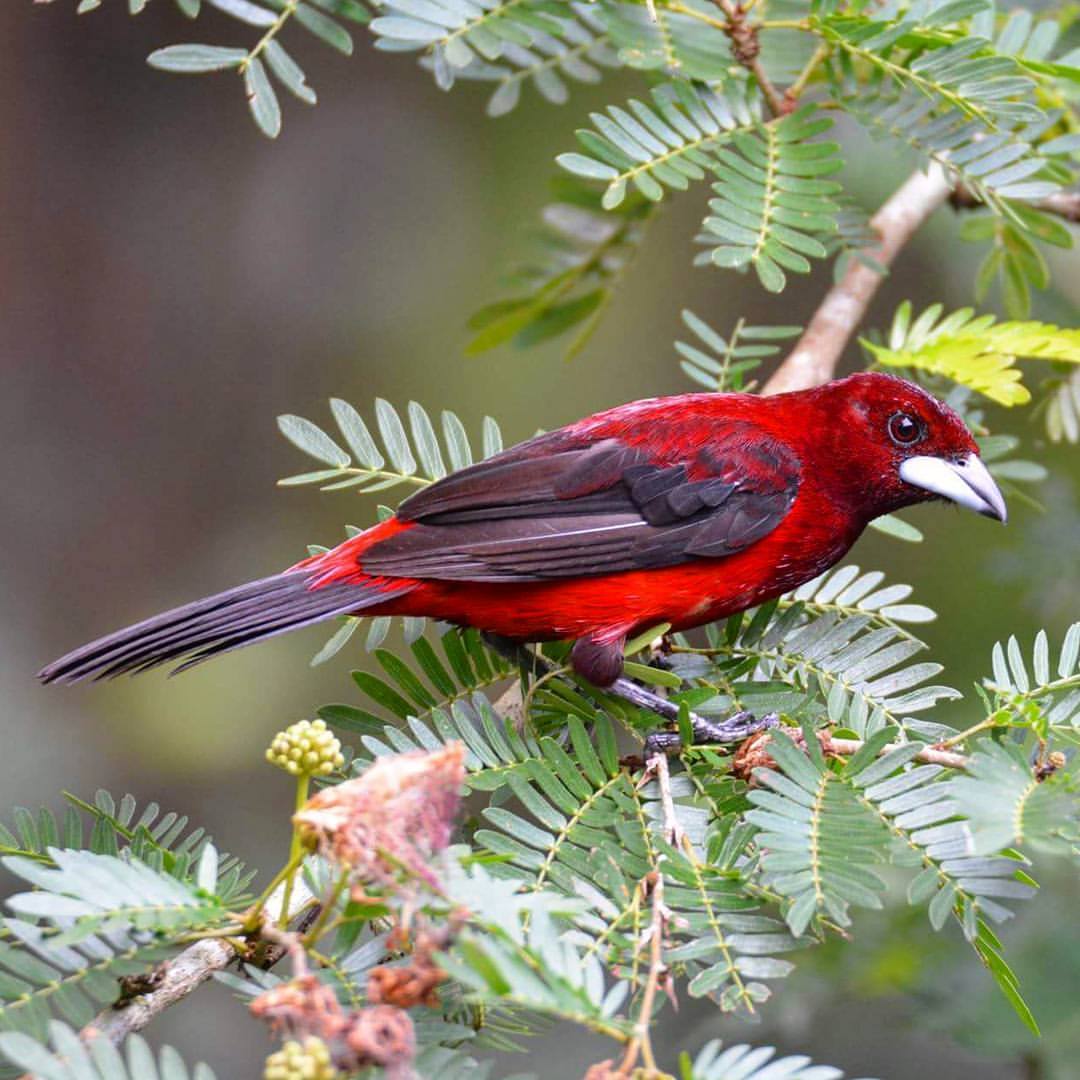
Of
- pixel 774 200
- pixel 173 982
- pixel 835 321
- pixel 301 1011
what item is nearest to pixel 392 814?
pixel 301 1011

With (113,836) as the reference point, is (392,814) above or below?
above

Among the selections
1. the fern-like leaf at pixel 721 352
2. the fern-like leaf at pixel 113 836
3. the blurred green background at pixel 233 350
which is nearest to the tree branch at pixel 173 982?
the fern-like leaf at pixel 113 836

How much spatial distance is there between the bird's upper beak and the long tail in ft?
4.07

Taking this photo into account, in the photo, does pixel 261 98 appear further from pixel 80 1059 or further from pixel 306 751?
pixel 80 1059

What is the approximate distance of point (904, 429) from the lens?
327 centimetres

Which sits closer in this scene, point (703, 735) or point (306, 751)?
point (306, 751)

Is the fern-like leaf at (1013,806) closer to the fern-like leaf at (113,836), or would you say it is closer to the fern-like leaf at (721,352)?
the fern-like leaf at (113,836)

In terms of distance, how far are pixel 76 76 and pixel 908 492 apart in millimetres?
4334

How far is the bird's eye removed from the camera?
3.26 meters

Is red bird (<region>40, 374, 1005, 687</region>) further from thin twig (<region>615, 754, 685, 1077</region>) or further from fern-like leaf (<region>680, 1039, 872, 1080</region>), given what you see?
fern-like leaf (<region>680, 1039, 872, 1080</region>)

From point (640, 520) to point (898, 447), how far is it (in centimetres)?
64

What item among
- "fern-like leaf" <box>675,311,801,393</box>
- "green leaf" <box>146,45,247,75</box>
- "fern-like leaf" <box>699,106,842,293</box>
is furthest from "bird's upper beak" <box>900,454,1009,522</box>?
"green leaf" <box>146,45,247,75</box>

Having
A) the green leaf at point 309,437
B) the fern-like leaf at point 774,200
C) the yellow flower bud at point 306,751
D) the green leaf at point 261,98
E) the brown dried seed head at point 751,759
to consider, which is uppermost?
the green leaf at point 261,98

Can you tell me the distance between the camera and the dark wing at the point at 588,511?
3053 millimetres
